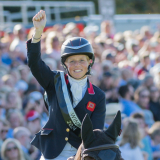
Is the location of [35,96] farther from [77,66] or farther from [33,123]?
[77,66]

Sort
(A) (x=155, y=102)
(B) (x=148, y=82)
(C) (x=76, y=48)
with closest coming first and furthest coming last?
(C) (x=76, y=48) → (A) (x=155, y=102) → (B) (x=148, y=82)

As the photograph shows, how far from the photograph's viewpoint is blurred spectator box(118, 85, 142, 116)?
877cm

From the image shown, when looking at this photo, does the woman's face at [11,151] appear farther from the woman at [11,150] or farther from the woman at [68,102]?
the woman at [68,102]

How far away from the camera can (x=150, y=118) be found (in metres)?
8.97

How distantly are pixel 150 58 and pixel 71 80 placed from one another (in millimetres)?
8539

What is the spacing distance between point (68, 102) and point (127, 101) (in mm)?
5096

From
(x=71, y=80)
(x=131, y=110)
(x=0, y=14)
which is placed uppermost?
(x=0, y=14)

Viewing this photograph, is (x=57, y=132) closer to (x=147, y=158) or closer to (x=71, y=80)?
(x=71, y=80)

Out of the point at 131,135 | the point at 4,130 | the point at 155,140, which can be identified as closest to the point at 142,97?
the point at 155,140

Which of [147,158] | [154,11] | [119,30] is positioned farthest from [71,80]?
[154,11]

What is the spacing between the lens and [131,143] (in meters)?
6.63

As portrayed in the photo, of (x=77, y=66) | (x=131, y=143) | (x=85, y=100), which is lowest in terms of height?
(x=131, y=143)

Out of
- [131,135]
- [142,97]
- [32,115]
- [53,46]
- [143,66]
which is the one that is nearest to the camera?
[131,135]

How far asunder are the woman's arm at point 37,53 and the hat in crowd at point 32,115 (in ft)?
12.3
